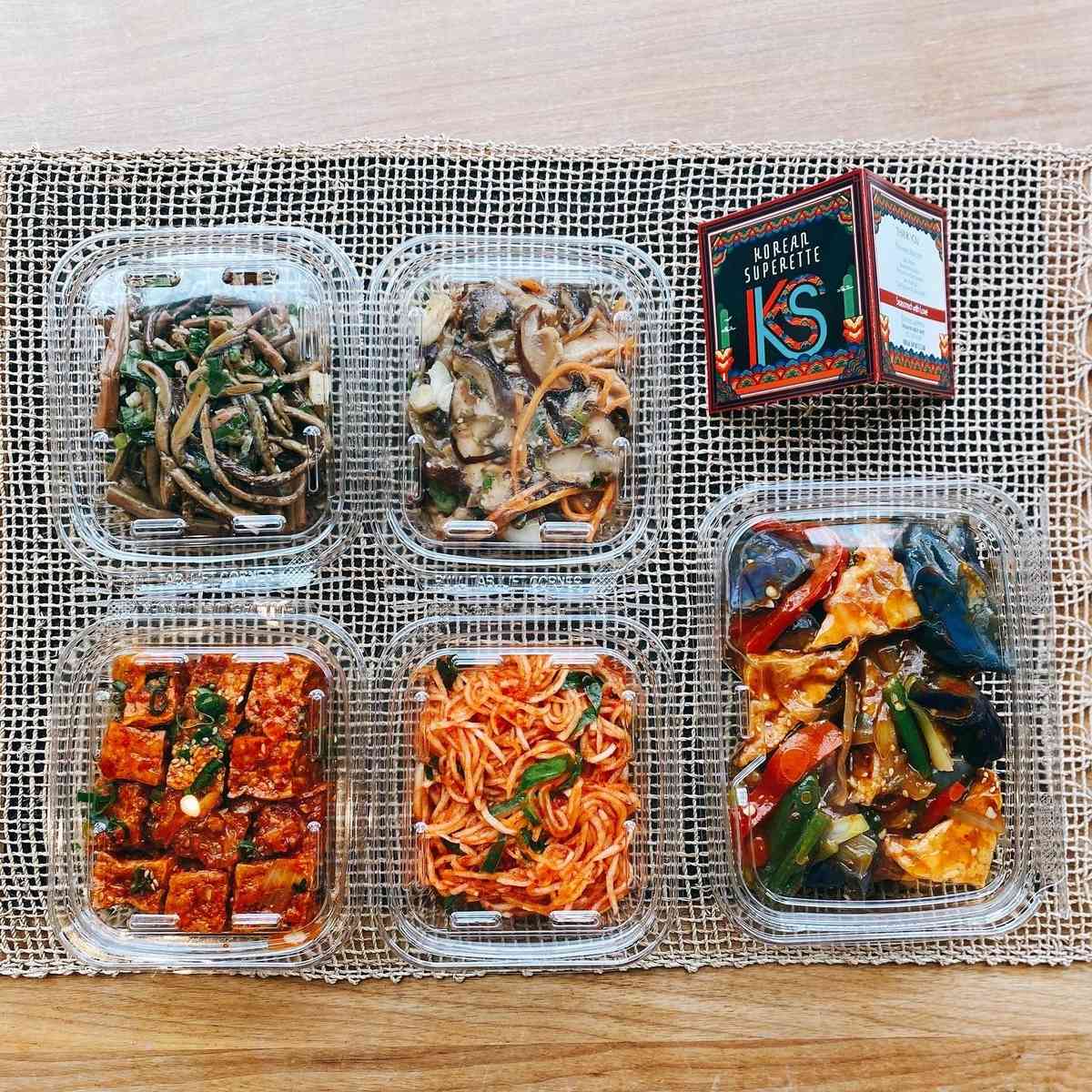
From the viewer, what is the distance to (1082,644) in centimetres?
178

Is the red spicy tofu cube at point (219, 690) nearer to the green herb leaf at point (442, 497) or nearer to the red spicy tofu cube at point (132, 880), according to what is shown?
the red spicy tofu cube at point (132, 880)

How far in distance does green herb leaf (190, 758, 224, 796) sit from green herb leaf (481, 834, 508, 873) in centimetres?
52

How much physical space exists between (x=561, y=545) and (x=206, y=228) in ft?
3.04

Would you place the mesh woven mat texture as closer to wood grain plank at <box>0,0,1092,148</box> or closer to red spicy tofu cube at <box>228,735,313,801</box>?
wood grain plank at <box>0,0,1092,148</box>

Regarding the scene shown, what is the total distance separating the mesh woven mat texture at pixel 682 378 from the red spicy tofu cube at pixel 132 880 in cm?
19

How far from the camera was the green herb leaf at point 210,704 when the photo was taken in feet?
5.20

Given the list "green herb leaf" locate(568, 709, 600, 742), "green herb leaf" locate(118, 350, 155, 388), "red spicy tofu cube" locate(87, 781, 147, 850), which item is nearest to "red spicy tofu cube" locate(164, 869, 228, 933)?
"red spicy tofu cube" locate(87, 781, 147, 850)

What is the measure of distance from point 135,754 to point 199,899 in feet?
0.96

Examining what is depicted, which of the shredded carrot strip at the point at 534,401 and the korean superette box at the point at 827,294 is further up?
the korean superette box at the point at 827,294

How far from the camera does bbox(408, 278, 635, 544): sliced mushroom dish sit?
160 centimetres

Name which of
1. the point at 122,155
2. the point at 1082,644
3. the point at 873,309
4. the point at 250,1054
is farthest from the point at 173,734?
the point at 1082,644

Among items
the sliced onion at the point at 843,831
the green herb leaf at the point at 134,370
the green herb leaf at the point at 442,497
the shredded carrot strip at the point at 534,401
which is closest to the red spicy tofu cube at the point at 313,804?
the green herb leaf at the point at 442,497

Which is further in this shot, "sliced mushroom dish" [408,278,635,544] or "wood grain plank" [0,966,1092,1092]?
"wood grain plank" [0,966,1092,1092]

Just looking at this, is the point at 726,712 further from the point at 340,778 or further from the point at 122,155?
the point at 122,155
